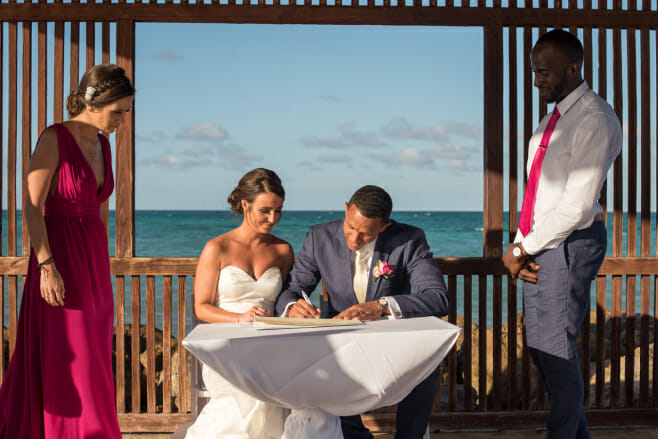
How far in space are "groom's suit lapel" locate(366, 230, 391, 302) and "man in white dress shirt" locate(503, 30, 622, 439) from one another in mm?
579

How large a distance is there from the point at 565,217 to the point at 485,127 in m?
1.21

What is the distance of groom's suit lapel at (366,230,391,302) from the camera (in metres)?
3.01

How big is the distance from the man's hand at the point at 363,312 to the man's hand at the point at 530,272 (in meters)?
0.67

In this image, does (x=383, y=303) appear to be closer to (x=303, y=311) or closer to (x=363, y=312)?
(x=363, y=312)

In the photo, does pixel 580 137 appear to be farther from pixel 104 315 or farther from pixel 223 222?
pixel 223 222

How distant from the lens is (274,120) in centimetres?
3094

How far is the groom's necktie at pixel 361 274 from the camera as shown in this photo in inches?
122

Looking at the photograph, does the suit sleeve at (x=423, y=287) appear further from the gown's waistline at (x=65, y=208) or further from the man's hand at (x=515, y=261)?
the gown's waistline at (x=65, y=208)

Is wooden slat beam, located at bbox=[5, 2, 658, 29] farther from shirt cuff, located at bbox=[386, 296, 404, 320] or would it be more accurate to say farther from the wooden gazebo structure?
shirt cuff, located at bbox=[386, 296, 404, 320]

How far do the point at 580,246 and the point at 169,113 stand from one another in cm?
3051

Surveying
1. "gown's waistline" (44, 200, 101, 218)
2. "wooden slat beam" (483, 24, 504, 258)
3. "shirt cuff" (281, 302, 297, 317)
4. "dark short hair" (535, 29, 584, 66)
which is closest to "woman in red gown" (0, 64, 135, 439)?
"gown's waistline" (44, 200, 101, 218)

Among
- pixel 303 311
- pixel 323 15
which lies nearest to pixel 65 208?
pixel 303 311

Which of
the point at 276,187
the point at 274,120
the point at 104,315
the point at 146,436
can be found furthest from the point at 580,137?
the point at 274,120

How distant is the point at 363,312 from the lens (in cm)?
270
